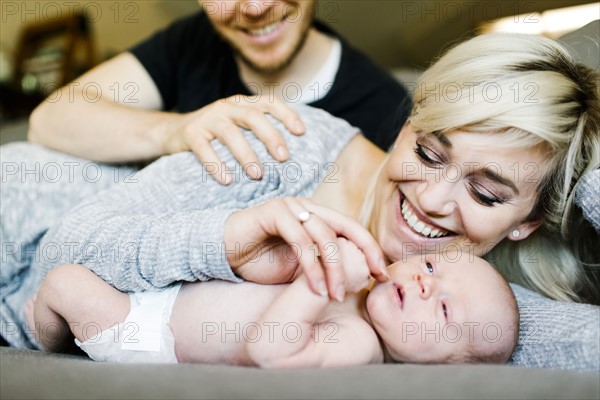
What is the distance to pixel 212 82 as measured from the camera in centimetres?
169

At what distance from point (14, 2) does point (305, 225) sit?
11.8ft

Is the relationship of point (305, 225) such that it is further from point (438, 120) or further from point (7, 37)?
point (7, 37)

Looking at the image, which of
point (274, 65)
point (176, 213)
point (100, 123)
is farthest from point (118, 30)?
point (176, 213)

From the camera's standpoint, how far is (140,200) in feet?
3.48

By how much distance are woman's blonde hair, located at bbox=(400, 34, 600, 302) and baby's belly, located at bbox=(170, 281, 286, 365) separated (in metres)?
0.46

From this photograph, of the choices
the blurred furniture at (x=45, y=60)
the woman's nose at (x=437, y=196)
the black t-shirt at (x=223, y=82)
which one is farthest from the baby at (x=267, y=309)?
the blurred furniture at (x=45, y=60)

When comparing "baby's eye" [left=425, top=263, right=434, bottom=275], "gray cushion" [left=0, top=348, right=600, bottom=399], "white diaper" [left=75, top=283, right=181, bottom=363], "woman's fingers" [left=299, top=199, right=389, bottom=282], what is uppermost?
"woman's fingers" [left=299, top=199, right=389, bottom=282]

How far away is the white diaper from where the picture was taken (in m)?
0.92

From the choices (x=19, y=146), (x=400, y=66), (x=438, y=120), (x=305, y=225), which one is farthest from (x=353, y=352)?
(x=400, y=66)

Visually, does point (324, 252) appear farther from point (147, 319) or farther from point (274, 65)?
point (274, 65)

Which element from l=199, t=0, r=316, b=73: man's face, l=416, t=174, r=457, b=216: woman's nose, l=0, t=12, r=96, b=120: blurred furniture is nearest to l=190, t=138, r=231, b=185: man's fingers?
l=416, t=174, r=457, b=216: woman's nose

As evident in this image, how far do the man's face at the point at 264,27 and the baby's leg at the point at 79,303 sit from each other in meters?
0.81

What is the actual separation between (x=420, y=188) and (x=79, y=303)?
0.63 metres

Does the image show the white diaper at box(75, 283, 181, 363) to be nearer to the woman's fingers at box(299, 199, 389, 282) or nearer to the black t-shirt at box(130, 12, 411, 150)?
the woman's fingers at box(299, 199, 389, 282)
